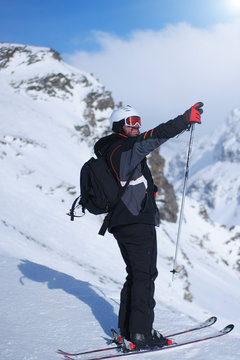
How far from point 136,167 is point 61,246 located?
327 inches

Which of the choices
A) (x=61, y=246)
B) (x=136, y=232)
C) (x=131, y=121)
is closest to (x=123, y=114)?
(x=131, y=121)

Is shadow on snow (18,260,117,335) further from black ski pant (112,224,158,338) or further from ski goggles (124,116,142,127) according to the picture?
ski goggles (124,116,142,127)

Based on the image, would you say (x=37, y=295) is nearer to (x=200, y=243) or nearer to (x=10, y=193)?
(x=10, y=193)

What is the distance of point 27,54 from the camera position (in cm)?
4172

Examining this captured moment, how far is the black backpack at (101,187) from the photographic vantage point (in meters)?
3.84

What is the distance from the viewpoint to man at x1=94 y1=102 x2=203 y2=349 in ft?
12.2

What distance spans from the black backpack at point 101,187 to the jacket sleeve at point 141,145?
14cm

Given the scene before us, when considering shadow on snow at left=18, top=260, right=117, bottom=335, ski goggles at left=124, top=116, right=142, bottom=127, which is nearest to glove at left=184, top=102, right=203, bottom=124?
ski goggles at left=124, top=116, right=142, bottom=127

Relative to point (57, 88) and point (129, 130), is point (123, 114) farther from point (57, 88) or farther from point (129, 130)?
point (57, 88)

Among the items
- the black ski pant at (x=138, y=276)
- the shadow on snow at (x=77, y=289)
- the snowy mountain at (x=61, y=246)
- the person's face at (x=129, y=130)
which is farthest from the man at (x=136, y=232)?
the shadow on snow at (x=77, y=289)

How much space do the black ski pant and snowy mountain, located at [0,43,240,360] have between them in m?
0.38

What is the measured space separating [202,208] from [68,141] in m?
30.5

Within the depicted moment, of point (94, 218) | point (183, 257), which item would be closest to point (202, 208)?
point (183, 257)

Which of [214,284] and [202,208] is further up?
[202,208]
